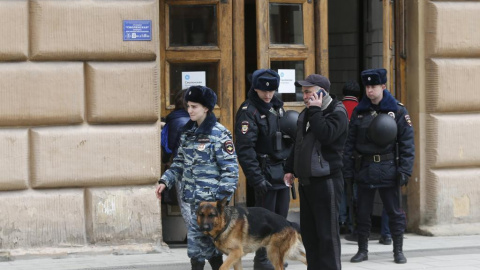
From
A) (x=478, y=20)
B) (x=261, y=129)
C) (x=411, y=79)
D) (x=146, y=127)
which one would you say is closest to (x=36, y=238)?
(x=146, y=127)

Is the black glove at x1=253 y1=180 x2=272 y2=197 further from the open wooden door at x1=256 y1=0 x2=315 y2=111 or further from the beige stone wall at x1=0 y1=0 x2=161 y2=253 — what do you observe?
the open wooden door at x1=256 y1=0 x2=315 y2=111

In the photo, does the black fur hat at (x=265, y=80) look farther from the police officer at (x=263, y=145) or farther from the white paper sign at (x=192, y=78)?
the white paper sign at (x=192, y=78)

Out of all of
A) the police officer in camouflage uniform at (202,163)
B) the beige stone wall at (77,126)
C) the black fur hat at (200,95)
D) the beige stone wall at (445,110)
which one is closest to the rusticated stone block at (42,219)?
the beige stone wall at (77,126)

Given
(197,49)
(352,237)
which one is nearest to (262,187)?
(197,49)

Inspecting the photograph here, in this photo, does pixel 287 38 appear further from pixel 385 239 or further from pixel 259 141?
pixel 385 239

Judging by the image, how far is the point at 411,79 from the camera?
1108 cm

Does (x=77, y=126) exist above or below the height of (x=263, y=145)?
above

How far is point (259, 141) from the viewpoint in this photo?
899 centimetres

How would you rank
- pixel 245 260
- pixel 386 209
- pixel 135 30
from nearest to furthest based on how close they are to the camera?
pixel 386 209
pixel 245 260
pixel 135 30

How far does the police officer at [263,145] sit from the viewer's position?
880cm

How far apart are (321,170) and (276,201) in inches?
61.6

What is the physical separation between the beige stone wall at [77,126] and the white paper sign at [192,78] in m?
0.68

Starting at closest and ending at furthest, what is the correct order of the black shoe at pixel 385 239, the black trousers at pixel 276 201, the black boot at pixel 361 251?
1. the black trousers at pixel 276 201
2. the black boot at pixel 361 251
3. the black shoe at pixel 385 239

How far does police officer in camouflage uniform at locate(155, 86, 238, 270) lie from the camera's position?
771 centimetres
